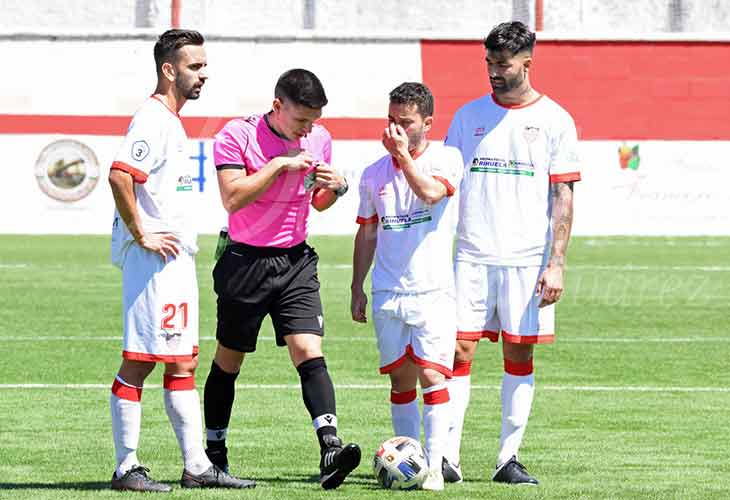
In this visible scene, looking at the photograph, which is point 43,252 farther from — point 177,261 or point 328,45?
point 177,261

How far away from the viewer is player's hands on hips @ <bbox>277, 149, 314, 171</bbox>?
7.55 m

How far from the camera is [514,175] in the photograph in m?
8.14

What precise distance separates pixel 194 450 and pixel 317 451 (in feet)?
4.74

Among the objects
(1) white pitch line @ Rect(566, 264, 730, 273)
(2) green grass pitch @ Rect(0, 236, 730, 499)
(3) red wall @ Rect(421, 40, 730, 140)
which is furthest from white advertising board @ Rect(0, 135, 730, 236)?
(2) green grass pitch @ Rect(0, 236, 730, 499)

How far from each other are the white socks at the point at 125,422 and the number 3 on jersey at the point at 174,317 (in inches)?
14.0

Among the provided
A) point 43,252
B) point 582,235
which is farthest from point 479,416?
point 582,235

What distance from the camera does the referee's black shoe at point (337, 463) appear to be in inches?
294

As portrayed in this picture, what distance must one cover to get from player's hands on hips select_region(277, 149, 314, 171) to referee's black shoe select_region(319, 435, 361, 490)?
132cm

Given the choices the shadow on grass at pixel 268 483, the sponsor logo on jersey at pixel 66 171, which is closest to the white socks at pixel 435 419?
the shadow on grass at pixel 268 483

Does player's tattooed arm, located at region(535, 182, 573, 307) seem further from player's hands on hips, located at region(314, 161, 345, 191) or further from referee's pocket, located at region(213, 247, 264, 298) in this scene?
referee's pocket, located at region(213, 247, 264, 298)

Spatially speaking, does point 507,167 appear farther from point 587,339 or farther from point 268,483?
point 587,339

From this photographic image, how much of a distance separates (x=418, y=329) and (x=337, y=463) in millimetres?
790

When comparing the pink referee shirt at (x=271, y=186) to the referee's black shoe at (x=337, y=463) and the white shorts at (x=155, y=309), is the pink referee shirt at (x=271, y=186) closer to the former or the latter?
the white shorts at (x=155, y=309)

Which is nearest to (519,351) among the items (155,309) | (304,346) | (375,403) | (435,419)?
(435,419)
